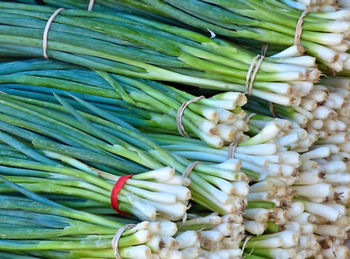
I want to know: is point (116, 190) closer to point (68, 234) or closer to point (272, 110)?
point (68, 234)

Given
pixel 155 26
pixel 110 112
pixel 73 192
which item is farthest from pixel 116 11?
pixel 73 192

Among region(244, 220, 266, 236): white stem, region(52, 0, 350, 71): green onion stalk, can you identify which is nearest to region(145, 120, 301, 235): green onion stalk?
region(244, 220, 266, 236): white stem

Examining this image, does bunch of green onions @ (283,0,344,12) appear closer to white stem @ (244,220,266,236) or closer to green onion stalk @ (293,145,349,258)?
green onion stalk @ (293,145,349,258)

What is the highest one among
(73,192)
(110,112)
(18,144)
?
(110,112)

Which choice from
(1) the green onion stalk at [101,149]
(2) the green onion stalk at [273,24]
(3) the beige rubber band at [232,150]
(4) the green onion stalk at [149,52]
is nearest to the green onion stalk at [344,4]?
(2) the green onion stalk at [273,24]

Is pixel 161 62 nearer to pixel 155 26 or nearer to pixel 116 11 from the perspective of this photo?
pixel 155 26

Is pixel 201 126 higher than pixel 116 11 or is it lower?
lower

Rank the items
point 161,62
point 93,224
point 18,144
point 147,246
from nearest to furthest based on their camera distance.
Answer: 1. point 147,246
2. point 93,224
3. point 18,144
4. point 161,62

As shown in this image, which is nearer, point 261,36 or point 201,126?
point 201,126
